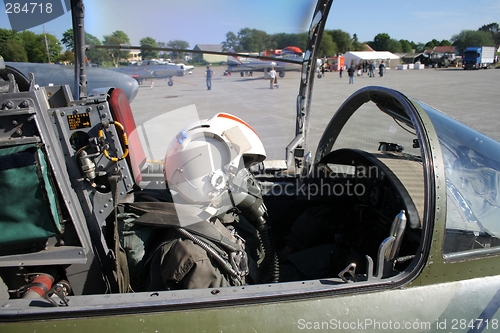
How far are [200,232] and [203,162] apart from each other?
387 mm

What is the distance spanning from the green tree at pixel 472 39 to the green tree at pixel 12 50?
2683 inches

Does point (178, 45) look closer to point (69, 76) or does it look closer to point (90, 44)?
point (90, 44)

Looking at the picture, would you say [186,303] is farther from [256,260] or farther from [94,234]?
[256,260]

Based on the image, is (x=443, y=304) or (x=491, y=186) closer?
(x=443, y=304)

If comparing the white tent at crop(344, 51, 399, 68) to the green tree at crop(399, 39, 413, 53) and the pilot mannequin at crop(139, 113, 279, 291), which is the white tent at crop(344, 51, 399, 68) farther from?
the pilot mannequin at crop(139, 113, 279, 291)

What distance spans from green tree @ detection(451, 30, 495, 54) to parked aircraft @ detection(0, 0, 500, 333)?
6948cm

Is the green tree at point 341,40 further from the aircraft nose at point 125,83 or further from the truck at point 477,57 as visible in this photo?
the aircraft nose at point 125,83

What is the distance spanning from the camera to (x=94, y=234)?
1.66 m

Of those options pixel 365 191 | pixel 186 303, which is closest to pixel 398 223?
pixel 186 303

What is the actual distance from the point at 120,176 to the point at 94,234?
0.31 metres

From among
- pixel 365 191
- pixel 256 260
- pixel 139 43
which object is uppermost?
pixel 139 43

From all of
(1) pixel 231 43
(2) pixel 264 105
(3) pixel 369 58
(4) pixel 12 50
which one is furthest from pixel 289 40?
(3) pixel 369 58

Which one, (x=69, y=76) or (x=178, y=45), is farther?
(x=69, y=76)

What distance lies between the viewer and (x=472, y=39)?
2328 inches
